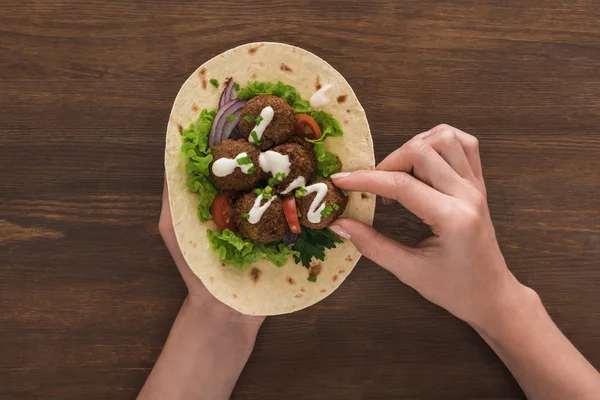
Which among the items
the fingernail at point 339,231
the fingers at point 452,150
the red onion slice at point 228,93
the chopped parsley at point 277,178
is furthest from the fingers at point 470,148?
the red onion slice at point 228,93

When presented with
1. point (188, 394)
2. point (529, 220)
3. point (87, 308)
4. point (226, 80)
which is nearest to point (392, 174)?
point (226, 80)

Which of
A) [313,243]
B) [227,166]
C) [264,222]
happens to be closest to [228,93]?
[227,166]

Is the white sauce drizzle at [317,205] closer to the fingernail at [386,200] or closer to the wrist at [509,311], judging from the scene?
the fingernail at [386,200]

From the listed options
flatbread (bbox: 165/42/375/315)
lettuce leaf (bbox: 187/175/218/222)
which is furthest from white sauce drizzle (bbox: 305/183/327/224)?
lettuce leaf (bbox: 187/175/218/222)

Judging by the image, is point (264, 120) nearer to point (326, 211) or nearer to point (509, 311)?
point (326, 211)

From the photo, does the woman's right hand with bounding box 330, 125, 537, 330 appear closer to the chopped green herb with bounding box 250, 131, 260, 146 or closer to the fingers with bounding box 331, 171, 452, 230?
the fingers with bounding box 331, 171, 452, 230

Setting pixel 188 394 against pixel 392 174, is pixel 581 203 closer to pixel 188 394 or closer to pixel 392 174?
pixel 392 174
